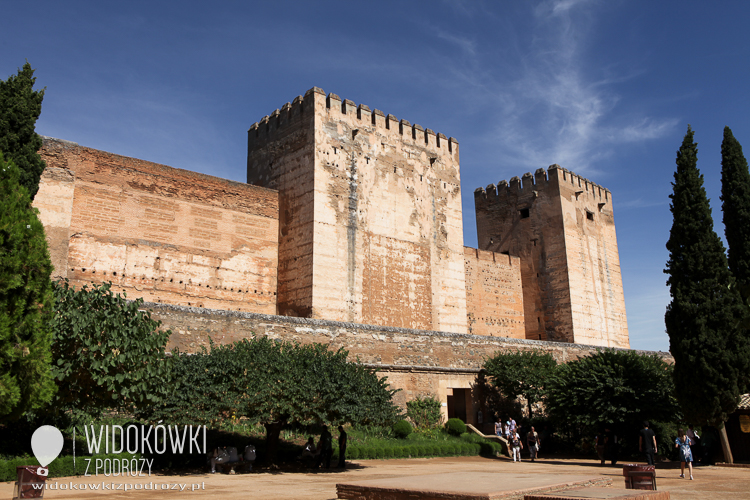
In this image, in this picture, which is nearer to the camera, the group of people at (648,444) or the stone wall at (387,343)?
the group of people at (648,444)

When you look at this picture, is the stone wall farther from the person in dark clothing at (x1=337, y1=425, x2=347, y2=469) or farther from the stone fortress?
the person in dark clothing at (x1=337, y1=425, x2=347, y2=469)

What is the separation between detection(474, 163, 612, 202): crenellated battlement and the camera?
2806cm

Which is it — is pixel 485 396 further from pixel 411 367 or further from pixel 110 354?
pixel 110 354

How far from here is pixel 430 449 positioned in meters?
14.8

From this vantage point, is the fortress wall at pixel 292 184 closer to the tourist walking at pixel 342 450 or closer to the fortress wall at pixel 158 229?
the fortress wall at pixel 158 229

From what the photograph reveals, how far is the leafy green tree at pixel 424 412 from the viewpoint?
16.8 metres

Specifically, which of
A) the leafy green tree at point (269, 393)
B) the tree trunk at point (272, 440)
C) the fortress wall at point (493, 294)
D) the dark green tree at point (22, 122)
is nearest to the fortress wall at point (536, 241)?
the fortress wall at point (493, 294)

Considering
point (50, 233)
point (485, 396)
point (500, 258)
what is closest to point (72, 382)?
point (50, 233)

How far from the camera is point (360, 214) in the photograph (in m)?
20.3

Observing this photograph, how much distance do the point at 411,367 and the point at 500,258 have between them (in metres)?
11.7

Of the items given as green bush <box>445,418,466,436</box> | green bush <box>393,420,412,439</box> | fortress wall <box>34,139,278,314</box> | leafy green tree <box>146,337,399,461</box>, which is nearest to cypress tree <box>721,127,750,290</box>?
green bush <box>445,418,466,436</box>

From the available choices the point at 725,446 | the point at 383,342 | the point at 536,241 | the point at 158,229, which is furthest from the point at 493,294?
the point at 158,229

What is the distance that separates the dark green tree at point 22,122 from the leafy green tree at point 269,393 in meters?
4.87

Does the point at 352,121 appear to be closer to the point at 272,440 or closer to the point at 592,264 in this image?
the point at 272,440
